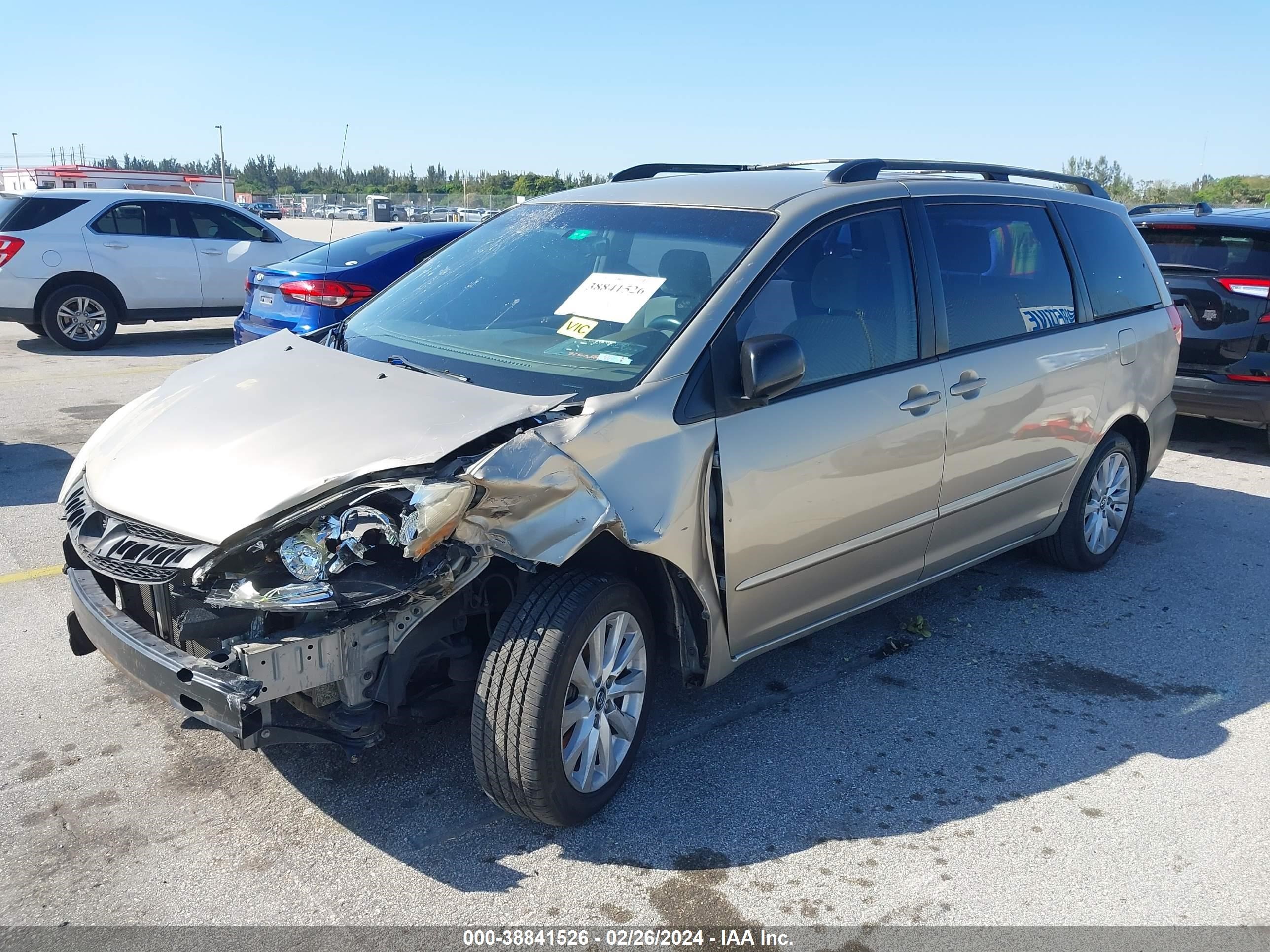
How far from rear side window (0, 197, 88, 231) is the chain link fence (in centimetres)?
1499

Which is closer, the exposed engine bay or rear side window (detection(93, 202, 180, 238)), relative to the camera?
the exposed engine bay

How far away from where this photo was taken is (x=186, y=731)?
12.1 feet

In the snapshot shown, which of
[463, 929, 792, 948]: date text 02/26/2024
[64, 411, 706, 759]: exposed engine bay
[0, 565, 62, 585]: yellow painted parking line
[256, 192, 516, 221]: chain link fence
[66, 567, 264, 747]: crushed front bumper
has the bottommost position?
[463, 929, 792, 948]: date text 02/26/2024

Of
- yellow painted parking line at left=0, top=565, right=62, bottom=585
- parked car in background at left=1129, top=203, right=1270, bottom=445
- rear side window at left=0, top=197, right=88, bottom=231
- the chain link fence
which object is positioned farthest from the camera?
the chain link fence

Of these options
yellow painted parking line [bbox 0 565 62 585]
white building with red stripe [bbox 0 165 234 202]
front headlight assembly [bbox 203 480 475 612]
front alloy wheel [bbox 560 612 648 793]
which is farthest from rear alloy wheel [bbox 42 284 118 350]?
white building with red stripe [bbox 0 165 234 202]

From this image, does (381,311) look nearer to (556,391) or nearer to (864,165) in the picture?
(556,391)

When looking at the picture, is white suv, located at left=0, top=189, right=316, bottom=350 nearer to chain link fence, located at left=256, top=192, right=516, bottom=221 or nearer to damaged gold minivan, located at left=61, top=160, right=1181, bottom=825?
damaged gold minivan, located at left=61, top=160, right=1181, bottom=825

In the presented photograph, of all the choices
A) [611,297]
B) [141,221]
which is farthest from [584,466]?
[141,221]

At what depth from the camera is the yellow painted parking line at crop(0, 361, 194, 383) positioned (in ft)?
32.9

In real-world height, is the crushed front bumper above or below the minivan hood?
below

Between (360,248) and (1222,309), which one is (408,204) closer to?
(360,248)

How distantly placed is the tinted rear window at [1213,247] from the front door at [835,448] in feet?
16.1

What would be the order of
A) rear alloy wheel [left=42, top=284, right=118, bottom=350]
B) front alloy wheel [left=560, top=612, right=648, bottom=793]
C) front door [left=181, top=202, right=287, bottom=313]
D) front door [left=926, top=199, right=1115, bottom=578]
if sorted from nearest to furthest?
1. front alloy wheel [left=560, top=612, right=648, bottom=793]
2. front door [left=926, top=199, right=1115, bottom=578]
3. rear alloy wheel [left=42, top=284, right=118, bottom=350]
4. front door [left=181, top=202, right=287, bottom=313]

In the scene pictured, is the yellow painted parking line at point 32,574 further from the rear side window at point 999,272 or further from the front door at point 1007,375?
the rear side window at point 999,272
